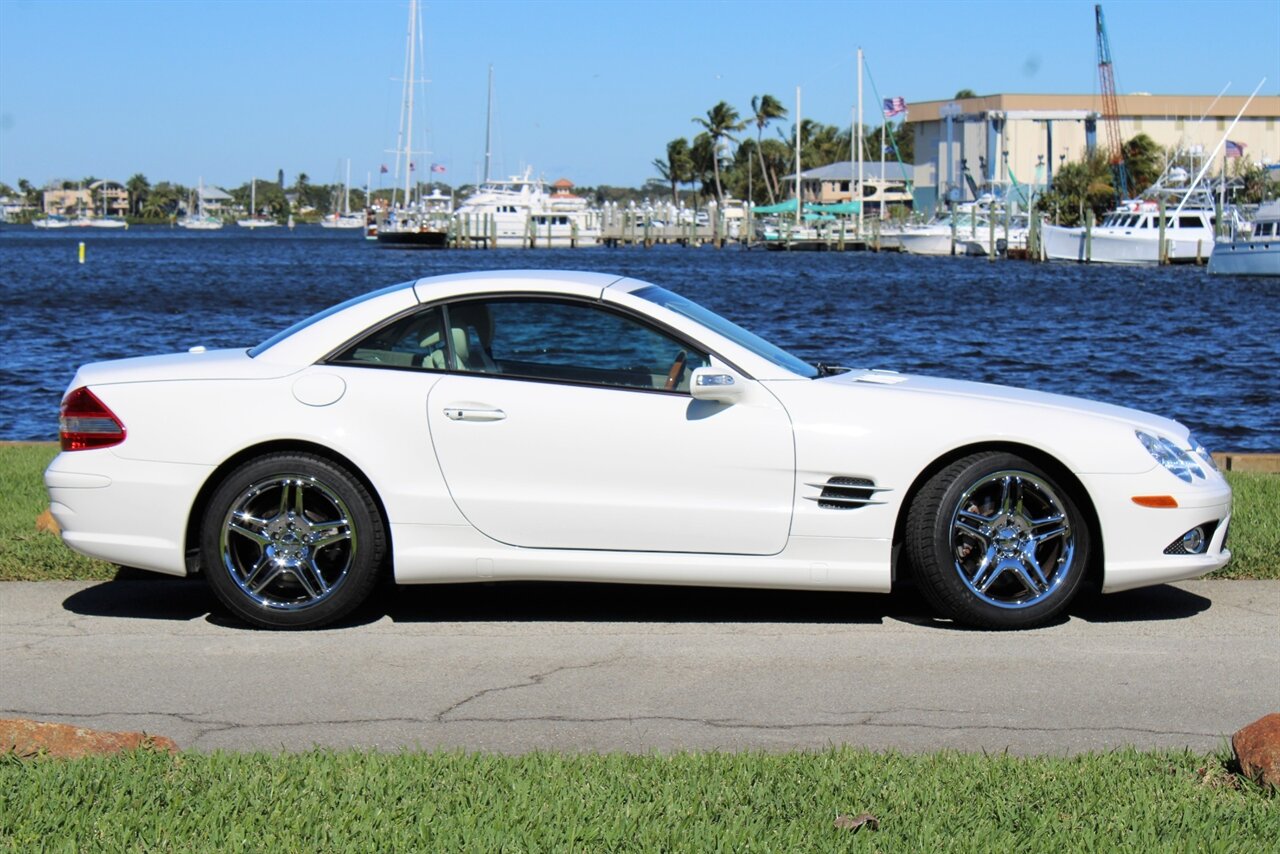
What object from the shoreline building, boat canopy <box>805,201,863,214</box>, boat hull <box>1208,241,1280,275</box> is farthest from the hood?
the shoreline building

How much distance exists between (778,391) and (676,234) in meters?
124

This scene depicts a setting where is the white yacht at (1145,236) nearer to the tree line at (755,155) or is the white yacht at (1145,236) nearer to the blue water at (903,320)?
the blue water at (903,320)

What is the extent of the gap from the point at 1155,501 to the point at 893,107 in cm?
9793

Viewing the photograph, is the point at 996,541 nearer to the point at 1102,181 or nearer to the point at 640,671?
the point at 640,671

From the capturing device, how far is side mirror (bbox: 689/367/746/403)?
6410 mm

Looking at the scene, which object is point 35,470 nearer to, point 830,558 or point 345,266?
point 830,558

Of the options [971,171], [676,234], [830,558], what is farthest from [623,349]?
[676,234]

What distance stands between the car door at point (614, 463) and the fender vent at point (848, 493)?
14 centimetres

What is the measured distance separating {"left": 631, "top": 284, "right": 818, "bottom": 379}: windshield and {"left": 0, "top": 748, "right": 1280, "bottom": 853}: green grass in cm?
242

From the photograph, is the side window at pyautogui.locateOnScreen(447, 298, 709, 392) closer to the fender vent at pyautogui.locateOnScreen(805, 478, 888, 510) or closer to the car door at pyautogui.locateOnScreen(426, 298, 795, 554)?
the car door at pyautogui.locateOnScreen(426, 298, 795, 554)

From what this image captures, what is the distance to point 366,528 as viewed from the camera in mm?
6531

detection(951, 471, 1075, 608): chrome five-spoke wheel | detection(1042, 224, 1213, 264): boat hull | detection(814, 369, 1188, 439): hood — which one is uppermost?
detection(1042, 224, 1213, 264): boat hull

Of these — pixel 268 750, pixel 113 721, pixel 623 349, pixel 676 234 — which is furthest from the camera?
pixel 676 234

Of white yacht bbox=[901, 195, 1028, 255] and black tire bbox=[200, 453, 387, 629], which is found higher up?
white yacht bbox=[901, 195, 1028, 255]
